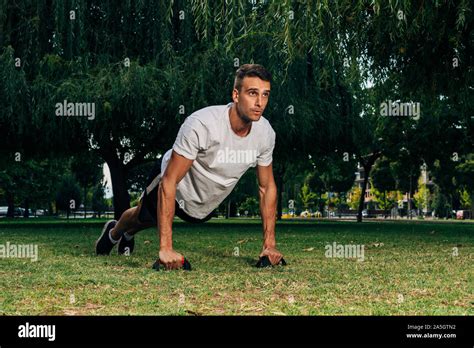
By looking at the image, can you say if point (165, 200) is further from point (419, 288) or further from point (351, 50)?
point (351, 50)

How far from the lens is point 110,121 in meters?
15.9

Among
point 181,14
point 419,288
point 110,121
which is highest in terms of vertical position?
point 181,14

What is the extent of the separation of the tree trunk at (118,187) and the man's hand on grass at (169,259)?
13.7 metres

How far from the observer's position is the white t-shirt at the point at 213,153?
18.2 ft

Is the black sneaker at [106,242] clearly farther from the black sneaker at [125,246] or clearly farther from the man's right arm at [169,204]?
the man's right arm at [169,204]

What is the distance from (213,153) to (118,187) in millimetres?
14575

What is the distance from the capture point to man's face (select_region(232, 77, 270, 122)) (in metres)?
5.50

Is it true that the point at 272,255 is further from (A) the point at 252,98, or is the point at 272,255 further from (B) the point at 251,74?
(B) the point at 251,74

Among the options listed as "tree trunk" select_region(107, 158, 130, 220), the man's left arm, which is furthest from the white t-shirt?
"tree trunk" select_region(107, 158, 130, 220)

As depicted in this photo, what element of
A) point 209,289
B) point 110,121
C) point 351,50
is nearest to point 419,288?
point 209,289

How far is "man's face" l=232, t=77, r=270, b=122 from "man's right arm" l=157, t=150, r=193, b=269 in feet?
2.00

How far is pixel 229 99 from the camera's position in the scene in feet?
50.5

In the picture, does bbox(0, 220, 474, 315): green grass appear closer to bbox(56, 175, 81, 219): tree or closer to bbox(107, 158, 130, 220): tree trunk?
bbox(107, 158, 130, 220): tree trunk
